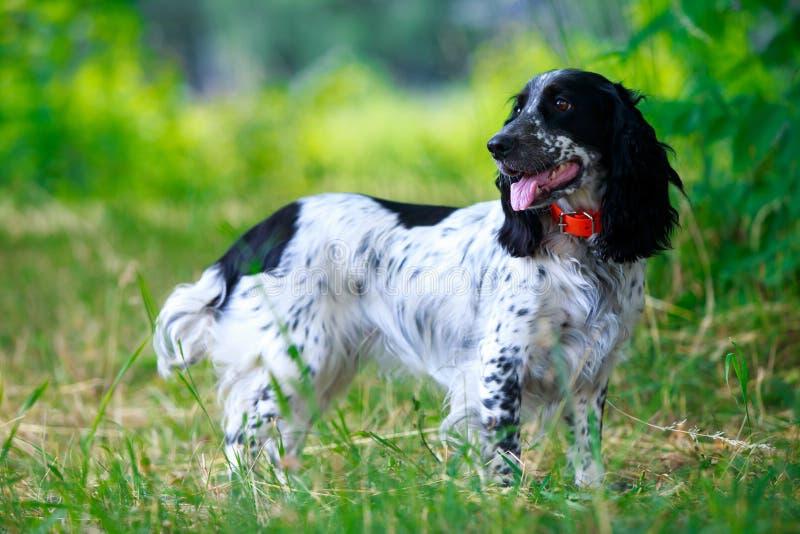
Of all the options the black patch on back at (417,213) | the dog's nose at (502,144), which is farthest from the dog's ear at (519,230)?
the black patch on back at (417,213)

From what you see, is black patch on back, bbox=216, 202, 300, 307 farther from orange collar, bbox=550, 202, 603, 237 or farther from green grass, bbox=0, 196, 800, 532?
orange collar, bbox=550, 202, 603, 237

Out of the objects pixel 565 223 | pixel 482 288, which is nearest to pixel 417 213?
pixel 482 288

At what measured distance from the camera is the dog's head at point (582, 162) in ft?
9.96

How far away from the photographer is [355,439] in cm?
362

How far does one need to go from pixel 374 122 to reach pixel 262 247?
11.1 m

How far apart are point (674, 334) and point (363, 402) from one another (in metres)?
1.61

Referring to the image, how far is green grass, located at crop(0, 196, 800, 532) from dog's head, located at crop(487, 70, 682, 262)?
0.58m

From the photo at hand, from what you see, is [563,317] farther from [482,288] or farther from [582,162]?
[582,162]

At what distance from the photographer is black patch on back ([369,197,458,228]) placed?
3.62 metres

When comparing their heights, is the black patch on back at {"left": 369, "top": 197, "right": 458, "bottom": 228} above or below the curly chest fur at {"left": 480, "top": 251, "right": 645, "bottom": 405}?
above

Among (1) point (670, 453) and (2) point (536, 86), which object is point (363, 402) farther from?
(2) point (536, 86)

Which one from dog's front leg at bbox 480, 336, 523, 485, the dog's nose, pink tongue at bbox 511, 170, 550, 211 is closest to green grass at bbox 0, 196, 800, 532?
dog's front leg at bbox 480, 336, 523, 485

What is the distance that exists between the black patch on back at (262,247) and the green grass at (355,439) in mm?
366

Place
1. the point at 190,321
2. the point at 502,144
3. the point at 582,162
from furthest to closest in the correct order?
1. the point at 190,321
2. the point at 582,162
3. the point at 502,144
